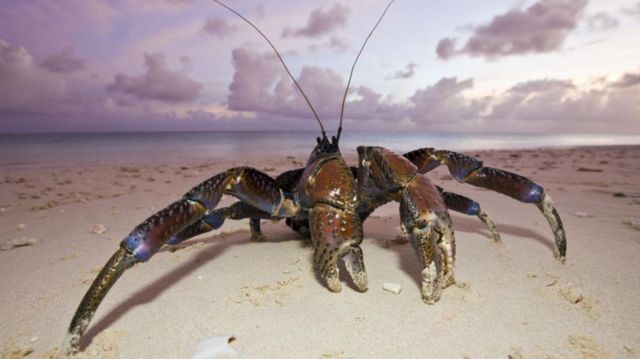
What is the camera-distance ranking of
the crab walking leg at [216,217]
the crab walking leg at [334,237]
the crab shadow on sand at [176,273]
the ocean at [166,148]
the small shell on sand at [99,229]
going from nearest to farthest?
the crab walking leg at [334,237], the crab shadow on sand at [176,273], the crab walking leg at [216,217], the small shell on sand at [99,229], the ocean at [166,148]

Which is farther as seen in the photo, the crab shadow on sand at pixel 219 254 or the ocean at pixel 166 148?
the ocean at pixel 166 148

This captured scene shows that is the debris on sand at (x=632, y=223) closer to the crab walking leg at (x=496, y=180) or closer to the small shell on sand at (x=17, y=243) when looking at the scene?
the crab walking leg at (x=496, y=180)

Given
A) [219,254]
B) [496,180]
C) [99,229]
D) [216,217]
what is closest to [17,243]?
[99,229]

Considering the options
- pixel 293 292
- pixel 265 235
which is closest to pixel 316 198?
pixel 293 292

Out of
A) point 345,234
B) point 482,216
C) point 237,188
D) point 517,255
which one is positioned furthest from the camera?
point 482,216

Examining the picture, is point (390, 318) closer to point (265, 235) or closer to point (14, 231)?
point (265, 235)

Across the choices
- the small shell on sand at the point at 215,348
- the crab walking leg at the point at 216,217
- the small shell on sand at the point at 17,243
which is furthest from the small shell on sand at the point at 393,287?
the small shell on sand at the point at 17,243
